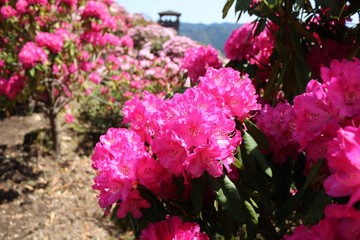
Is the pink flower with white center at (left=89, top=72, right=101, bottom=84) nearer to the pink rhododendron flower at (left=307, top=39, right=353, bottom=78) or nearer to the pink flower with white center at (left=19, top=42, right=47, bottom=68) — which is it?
the pink flower with white center at (left=19, top=42, right=47, bottom=68)

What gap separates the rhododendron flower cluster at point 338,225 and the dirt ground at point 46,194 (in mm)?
2758

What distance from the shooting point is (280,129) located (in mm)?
1223

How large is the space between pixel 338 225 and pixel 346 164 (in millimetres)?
179

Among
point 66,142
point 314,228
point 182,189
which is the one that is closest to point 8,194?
point 66,142

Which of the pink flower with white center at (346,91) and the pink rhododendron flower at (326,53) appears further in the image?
the pink rhododendron flower at (326,53)

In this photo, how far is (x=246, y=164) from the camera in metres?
1.11

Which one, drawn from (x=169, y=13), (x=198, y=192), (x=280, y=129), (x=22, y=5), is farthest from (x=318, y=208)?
(x=169, y=13)

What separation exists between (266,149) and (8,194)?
3.29 metres

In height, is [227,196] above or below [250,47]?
below

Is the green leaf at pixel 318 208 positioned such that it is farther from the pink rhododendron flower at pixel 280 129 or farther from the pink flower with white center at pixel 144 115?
the pink flower with white center at pixel 144 115

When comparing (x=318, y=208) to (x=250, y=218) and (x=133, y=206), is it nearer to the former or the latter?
(x=250, y=218)

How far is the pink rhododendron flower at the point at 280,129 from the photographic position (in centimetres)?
120

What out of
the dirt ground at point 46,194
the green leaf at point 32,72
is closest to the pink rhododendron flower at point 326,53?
the dirt ground at point 46,194

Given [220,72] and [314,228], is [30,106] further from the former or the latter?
[314,228]
